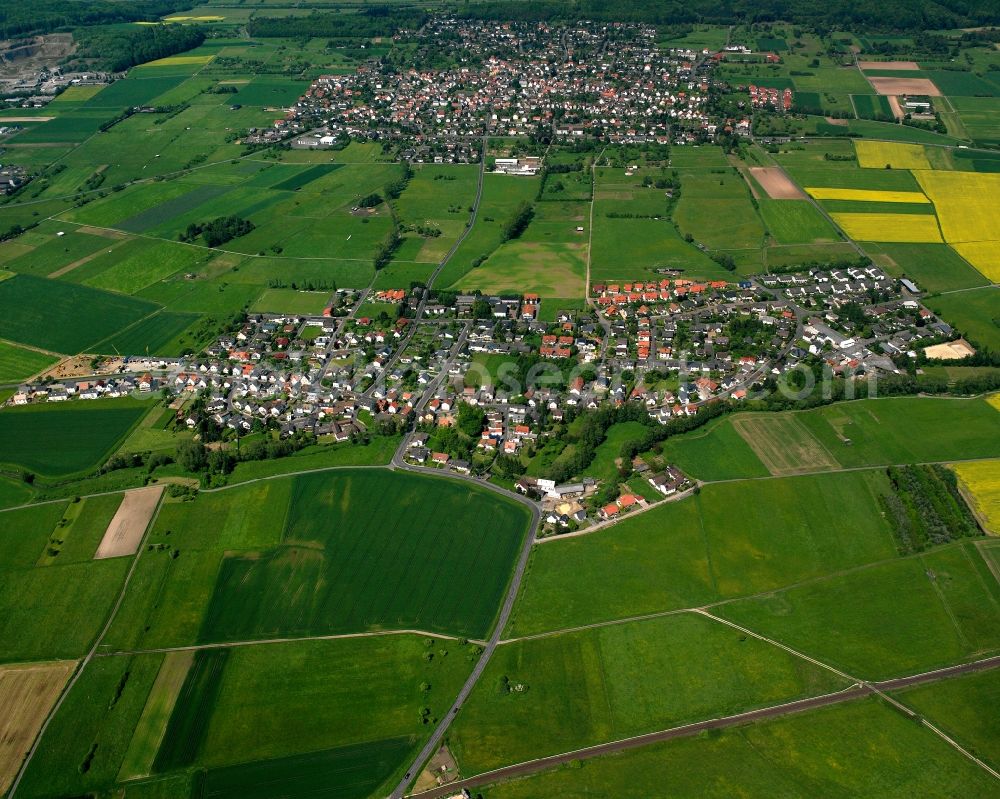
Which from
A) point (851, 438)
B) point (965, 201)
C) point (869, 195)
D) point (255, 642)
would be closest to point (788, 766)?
point (851, 438)

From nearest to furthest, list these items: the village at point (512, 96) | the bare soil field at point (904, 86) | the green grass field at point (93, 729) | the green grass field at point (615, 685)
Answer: the green grass field at point (93, 729)
the green grass field at point (615, 685)
the village at point (512, 96)
the bare soil field at point (904, 86)

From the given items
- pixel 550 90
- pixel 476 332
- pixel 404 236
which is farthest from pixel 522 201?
pixel 550 90

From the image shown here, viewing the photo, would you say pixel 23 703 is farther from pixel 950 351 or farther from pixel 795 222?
pixel 795 222

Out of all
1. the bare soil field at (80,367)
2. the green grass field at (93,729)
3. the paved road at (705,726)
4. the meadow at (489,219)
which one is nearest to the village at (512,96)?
the meadow at (489,219)

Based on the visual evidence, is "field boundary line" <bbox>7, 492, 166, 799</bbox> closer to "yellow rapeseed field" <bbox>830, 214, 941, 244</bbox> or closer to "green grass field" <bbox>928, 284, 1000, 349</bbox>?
"green grass field" <bbox>928, 284, 1000, 349</bbox>

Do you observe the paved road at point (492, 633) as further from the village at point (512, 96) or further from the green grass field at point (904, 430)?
the village at point (512, 96)

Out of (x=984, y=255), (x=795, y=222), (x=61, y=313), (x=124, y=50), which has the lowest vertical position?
(x=61, y=313)

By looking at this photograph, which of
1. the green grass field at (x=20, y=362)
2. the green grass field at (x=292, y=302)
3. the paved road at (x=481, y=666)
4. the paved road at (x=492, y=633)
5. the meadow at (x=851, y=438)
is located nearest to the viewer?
the paved road at (x=481, y=666)
